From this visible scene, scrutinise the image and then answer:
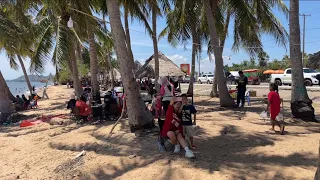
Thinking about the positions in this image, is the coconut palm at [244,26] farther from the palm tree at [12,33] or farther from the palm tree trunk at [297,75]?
the palm tree at [12,33]

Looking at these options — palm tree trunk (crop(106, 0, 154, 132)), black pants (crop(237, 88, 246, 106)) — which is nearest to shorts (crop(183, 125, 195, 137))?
palm tree trunk (crop(106, 0, 154, 132))

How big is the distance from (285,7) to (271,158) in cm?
1177

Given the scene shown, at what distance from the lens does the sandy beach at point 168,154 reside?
5242mm

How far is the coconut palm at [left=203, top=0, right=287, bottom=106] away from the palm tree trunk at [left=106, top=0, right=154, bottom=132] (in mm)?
4908

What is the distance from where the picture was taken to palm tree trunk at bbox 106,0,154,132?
727 cm

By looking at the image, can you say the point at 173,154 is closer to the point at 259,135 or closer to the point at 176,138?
the point at 176,138

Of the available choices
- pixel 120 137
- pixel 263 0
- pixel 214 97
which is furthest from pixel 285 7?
pixel 120 137

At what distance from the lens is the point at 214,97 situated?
17.5m

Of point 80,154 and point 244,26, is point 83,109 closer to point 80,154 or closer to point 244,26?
point 80,154

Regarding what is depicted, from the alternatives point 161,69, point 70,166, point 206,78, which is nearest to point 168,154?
point 70,166

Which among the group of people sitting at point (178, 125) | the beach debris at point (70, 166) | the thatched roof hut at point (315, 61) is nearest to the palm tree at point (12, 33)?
the beach debris at point (70, 166)

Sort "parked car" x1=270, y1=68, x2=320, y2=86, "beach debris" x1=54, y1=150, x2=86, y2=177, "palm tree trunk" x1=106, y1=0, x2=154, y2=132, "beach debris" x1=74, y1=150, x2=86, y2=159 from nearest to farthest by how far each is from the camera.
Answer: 1. "beach debris" x1=54, y1=150, x2=86, y2=177
2. "beach debris" x1=74, y1=150, x2=86, y2=159
3. "palm tree trunk" x1=106, y1=0, x2=154, y2=132
4. "parked car" x1=270, y1=68, x2=320, y2=86

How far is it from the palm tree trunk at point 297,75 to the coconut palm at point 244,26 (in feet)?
9.35

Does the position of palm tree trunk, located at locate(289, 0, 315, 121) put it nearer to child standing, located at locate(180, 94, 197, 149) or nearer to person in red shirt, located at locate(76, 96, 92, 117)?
child standing, located at locate(180, 94, 197, 149)
